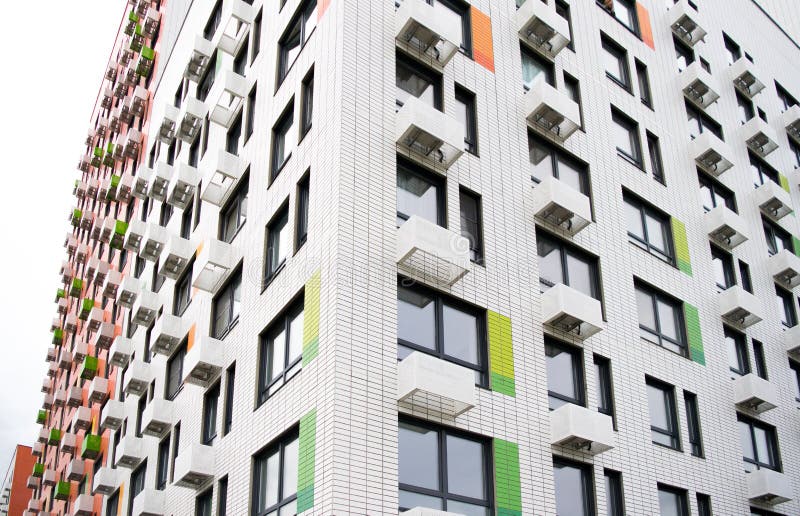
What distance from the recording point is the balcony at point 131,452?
30.2 metres

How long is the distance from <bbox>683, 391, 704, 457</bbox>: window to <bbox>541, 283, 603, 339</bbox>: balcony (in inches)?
198

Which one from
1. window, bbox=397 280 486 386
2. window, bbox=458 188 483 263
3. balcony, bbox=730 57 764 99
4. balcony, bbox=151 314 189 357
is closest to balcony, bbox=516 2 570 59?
window, bbox=458 188 483 263

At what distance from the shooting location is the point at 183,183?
1241 inches

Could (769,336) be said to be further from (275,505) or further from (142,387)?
(142,387)

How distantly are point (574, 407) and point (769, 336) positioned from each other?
1367 cm

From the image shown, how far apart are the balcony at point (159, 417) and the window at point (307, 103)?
10645 millimetres

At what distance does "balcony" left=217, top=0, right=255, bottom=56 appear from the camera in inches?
1171

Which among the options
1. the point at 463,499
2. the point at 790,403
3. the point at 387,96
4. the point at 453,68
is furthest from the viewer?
the point at 790,403

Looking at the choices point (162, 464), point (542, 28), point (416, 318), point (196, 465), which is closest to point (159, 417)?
point (162, 464)

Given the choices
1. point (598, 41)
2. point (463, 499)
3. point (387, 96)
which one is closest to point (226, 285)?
point (387, 96)

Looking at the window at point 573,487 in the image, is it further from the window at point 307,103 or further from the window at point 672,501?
the window at point 307,103

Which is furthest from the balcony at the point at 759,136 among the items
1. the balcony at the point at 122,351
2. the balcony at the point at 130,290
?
the balcony at the point at 122,351

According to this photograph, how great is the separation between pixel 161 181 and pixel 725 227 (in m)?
21.6

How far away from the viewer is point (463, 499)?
18.5 metres
